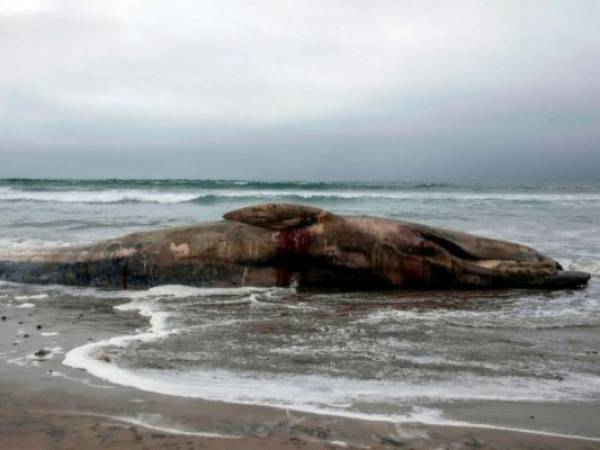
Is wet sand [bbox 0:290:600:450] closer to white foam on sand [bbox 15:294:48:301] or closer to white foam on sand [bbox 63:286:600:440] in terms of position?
white foam on sand [bbox 63:286:600:440]

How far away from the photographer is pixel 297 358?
15.8 ft

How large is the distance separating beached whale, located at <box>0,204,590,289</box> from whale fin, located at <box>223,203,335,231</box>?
0.5 inches

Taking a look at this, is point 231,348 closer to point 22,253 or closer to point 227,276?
point 227,276

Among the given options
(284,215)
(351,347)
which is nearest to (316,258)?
(284,215)

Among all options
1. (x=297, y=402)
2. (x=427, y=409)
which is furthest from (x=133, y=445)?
(x=427, y=409)

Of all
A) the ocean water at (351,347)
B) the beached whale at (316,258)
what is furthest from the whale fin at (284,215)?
the ocean water at (351,347)

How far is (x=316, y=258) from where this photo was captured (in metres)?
8.46

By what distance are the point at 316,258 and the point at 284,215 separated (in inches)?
27.3

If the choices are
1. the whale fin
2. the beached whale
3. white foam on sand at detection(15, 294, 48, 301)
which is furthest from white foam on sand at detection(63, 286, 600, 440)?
the whale fin

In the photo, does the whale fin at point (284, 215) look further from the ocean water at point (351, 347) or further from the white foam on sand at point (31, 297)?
the white foam on sand at point (31, 297)

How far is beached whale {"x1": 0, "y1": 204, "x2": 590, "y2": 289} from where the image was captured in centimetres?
839

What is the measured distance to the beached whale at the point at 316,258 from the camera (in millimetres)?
8391

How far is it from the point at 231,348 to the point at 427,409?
76.5 inches

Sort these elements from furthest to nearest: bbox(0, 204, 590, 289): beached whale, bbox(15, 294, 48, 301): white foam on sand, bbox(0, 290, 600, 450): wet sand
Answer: bbox(0, 204, 590, 289): beached whale → bbox(15, 294, 48, 301): white foam on sand → bbox(0, 290, 600, 450): wet sand
